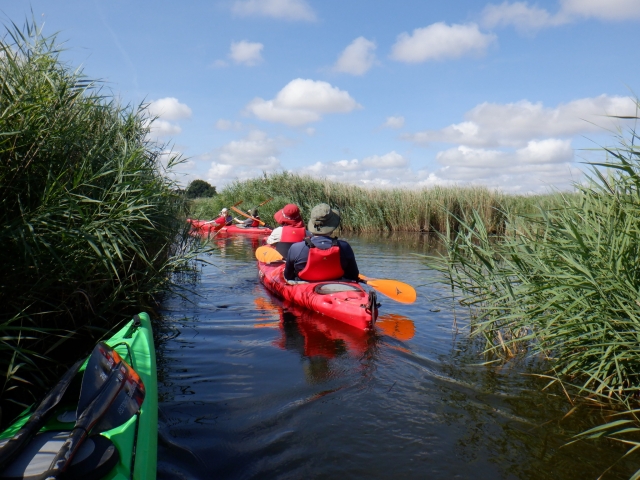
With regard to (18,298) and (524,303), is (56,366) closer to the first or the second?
(18,298)

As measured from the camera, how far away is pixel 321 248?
5.92m

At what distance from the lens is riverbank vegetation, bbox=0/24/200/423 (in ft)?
10.4

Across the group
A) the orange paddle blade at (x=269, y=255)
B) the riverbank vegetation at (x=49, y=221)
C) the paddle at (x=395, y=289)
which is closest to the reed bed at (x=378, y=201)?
the orange paddle blade at (x=269, y=255)

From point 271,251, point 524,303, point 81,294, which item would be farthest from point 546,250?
point 271,251

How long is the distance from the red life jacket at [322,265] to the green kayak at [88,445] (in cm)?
323

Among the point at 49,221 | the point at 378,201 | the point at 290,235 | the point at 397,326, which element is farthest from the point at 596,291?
the point at 378,201

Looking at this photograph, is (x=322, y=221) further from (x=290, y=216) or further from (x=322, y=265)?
(x=290, y=216)

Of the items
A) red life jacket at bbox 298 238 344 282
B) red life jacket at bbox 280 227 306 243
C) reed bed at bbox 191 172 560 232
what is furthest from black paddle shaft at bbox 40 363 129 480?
reed bed at bbox 191 172 560 232

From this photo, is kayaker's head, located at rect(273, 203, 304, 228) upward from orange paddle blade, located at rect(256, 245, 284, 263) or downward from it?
upward

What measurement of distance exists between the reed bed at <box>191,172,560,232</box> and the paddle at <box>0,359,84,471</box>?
15.3 meters

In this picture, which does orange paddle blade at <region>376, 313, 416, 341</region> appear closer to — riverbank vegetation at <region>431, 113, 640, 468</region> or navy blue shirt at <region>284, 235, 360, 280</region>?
navy blue shirt at <region>284, 235, 360, 280</region>

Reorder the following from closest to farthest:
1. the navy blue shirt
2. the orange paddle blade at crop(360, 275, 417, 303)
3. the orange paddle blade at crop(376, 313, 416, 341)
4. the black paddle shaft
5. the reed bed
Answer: the black paddle shaft → the orange paddle blade at crop(376, 313, 416, 341) → the orange paddle blade at crop(360, 275, 417, 303) → the navy blue shirt → the reed bed

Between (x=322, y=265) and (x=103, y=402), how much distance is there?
12.8 feet

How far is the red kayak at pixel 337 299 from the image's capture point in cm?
521
